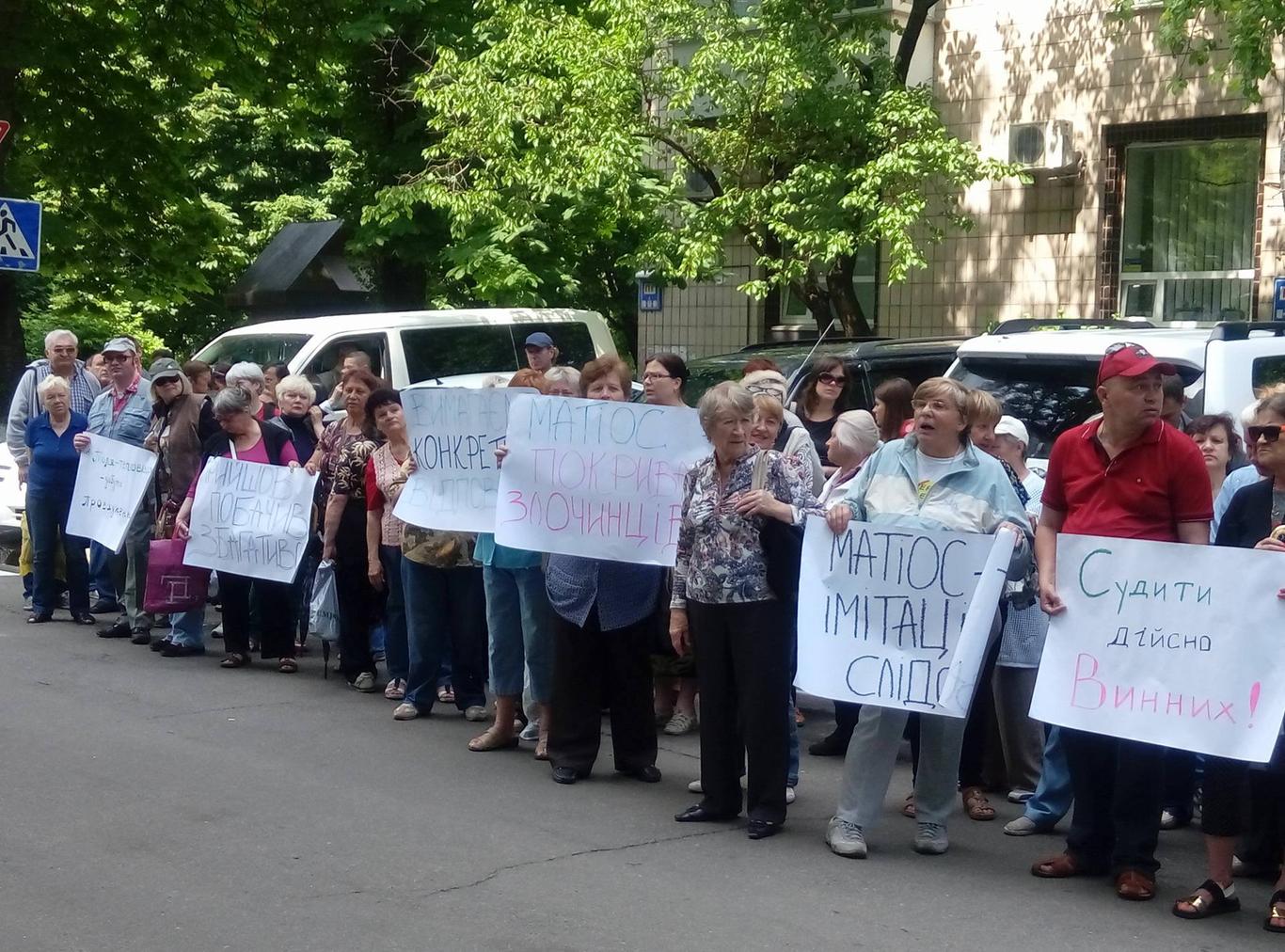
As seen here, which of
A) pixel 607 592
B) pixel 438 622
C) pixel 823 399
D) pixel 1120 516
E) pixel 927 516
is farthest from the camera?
pixel 823 399

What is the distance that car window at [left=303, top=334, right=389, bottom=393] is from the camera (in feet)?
44.5

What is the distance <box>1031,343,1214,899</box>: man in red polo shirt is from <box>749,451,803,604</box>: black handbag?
99 centimetres

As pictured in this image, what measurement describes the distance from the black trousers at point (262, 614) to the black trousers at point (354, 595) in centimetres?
62

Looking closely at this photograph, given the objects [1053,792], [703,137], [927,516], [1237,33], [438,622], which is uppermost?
[1237,33]

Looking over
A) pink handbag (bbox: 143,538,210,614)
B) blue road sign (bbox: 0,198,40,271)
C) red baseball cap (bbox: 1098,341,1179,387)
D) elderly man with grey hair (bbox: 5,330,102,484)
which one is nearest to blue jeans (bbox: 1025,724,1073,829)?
red baseball cap (bbox: 1098,341,1179,387)

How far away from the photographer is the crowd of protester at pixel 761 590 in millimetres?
5918

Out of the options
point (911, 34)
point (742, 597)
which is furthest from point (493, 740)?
point (911, 34)

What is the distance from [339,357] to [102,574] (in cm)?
272

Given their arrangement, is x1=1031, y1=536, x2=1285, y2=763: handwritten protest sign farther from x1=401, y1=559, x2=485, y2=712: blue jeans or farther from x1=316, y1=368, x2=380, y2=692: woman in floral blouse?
x1=316, y1=368, x2=380, y2=692: woman in floral blouse

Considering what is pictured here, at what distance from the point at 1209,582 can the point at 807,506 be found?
5.24ft

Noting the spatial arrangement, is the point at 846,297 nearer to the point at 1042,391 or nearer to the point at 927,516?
the point at 1042,391

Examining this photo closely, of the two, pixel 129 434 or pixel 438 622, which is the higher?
pixel 129 434

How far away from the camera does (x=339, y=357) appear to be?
13.8 m

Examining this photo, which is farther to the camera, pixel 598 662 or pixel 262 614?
pixel 262 614
